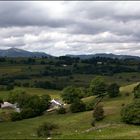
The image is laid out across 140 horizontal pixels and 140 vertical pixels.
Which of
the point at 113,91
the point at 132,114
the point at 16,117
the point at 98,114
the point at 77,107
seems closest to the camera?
the point at 132,114

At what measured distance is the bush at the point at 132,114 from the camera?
9716cm

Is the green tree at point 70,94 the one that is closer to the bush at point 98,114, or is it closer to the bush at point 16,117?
the bush at point 16,117

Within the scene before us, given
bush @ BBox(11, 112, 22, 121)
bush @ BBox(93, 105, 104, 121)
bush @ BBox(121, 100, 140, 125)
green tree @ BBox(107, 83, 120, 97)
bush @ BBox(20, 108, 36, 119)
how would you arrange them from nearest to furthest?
bush @ BBox(121, 100, 140, 125)
bush @ BBox(93, 105, 104, 121)
bush @ BBox(11, 112, 22, 121)
bush @ BBox(20, 108, 36, 119)
green tree @ BBox(107, 83, 120, 97)

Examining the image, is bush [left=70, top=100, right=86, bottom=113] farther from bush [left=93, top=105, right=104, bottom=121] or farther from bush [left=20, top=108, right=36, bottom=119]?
bush [left=93, top=105, right=104, bottom=121]

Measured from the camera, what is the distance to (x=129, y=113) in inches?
3907

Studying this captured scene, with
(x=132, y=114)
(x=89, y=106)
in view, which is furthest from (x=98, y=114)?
(x=89, y=106)

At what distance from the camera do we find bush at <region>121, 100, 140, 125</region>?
97162 mm

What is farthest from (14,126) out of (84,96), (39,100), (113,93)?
(84,96)

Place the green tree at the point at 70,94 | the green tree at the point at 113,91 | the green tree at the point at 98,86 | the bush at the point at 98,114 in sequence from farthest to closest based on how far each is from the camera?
the green tree at the point at 70,94
the green tree at the point at 98,86
the green tree at the point at 113,91
the bush at the point at 98,114

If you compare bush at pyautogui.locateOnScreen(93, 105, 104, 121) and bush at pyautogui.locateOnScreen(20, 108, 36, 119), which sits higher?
bush at pyautogui.locateOnScreen(93, 105, 104, 121)

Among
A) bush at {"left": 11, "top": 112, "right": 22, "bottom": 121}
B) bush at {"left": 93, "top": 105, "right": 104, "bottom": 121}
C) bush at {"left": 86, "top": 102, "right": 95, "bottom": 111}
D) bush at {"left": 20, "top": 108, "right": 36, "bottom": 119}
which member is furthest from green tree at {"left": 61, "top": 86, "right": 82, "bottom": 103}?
bush at {"left": 93, "top": 105, "right": 104, "bottom": 121}

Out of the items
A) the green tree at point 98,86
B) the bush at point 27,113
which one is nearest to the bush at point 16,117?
the bush at point 27,113

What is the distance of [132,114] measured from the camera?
322 ft

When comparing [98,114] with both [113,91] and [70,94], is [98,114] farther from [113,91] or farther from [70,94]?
[70,94]
